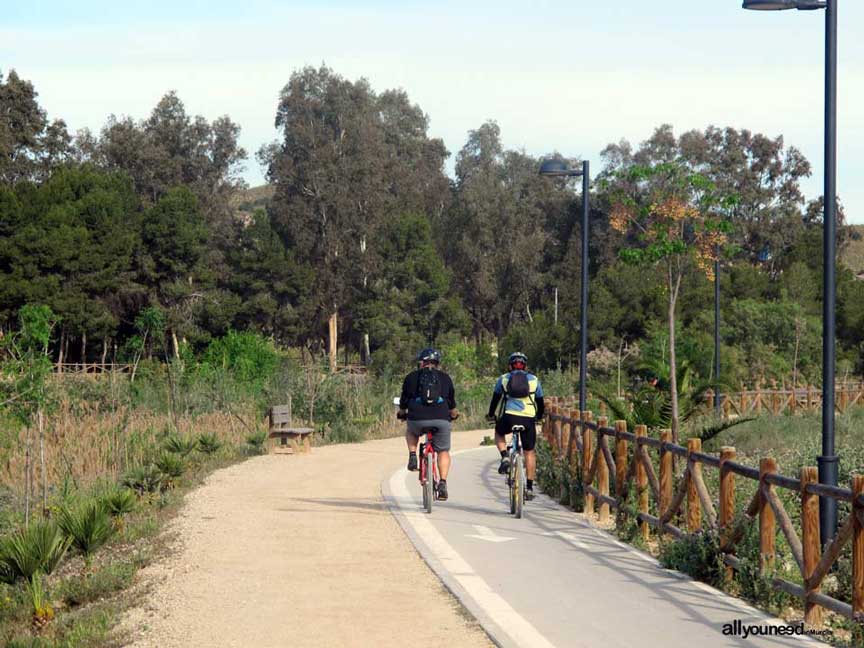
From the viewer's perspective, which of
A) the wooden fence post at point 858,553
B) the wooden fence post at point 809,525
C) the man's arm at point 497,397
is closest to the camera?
the wooden fence post at point 858,553

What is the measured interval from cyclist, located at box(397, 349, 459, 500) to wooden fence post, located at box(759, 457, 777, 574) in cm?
498

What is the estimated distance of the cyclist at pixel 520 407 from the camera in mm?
13953

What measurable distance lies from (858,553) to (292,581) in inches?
167

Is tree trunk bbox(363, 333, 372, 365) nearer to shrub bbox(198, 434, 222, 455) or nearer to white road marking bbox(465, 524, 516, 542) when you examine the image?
shrub bbox(198, 434, 222, 455)

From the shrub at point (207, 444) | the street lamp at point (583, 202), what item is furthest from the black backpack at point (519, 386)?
the shrub at point (207, 444)

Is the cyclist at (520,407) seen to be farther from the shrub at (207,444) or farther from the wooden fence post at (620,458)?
the shrub at (207,444)

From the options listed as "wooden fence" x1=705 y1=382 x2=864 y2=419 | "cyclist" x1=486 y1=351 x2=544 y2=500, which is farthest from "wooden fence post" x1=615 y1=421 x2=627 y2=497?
"wooden fence" x1=705 y1=382 x2=864 y2=419

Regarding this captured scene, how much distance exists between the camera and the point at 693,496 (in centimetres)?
1104

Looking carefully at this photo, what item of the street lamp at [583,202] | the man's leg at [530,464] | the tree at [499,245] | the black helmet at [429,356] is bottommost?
the man's leg at [530,464]

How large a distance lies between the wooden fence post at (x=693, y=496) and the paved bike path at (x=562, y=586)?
0.50 m

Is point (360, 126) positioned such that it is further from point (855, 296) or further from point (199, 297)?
point (855, 296)

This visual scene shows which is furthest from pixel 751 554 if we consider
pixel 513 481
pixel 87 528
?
pixel 87 528

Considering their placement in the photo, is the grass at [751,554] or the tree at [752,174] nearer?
the grass at [751,554]

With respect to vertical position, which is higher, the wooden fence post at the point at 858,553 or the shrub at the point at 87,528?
the wooden fence post at the point at 858,553
